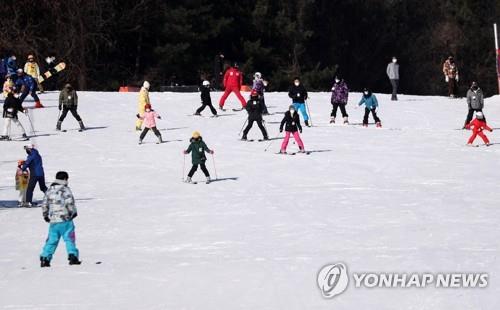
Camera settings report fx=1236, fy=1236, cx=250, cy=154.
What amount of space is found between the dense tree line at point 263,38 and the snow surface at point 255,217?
22964 millimetres

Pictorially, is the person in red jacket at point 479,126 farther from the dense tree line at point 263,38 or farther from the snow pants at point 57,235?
the dense tree line at point 263,38

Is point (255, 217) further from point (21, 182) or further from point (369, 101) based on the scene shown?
point (369, 101)

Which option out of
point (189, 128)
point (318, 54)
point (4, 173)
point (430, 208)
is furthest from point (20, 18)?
A: point (430, 208)

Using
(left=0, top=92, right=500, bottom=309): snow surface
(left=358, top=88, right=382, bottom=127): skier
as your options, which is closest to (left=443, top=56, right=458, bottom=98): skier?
(left=0, top=92, right=500, bottom=309): snow surface

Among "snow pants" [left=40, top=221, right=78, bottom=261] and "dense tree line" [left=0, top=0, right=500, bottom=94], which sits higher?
"dense tree line" [left=0, top=0, right=500, bottom=94]

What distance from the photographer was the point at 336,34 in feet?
240

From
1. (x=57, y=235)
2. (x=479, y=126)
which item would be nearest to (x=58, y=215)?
(x=57, y=235)

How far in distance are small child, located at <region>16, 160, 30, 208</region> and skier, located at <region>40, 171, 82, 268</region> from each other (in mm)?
5738

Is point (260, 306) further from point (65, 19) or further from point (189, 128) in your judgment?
point (65, 19)

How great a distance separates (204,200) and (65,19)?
37.9 metres

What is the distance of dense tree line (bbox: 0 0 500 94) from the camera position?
58625 mm

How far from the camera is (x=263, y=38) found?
6738 centimetres

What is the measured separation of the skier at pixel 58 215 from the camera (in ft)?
54.0

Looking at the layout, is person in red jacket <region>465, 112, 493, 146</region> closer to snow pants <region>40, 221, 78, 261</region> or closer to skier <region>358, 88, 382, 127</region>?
skier <region>358, 88, 382, 127</region>
